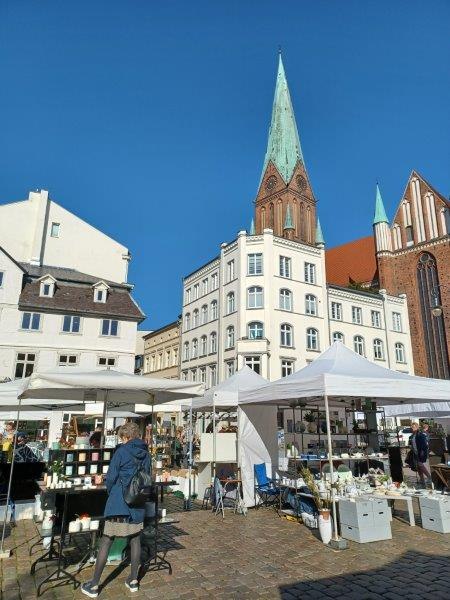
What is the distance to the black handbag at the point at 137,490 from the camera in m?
5.24

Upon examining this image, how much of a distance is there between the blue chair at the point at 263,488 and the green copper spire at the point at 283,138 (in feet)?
146

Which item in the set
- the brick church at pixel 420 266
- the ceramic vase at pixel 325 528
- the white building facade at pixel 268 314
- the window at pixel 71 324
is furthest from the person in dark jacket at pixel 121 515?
the brick church at pixel 420 266

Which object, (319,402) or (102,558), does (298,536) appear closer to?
(102,558)

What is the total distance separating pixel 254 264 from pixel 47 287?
15025 millimetres

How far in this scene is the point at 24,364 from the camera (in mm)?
25922

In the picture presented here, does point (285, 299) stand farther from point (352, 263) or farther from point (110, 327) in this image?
point (352, 263)

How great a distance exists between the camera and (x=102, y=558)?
204 inches

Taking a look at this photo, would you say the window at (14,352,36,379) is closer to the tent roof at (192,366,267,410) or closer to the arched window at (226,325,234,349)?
the arched window at (226,325,234,349)

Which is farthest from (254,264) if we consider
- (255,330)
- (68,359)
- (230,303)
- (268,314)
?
(68,359)

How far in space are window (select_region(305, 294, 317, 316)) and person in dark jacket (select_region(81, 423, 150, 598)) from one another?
30.4 meters

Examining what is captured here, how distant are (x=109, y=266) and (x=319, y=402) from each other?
25.5 meters

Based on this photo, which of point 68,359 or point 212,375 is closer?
point 68,359

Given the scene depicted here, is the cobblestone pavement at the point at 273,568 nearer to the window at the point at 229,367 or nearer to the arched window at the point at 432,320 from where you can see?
the window at the point at 229,367

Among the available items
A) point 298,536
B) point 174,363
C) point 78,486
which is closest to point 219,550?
point 298,536
